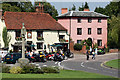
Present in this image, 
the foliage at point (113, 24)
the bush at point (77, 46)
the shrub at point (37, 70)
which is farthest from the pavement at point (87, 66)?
the bush at point (77, 46)

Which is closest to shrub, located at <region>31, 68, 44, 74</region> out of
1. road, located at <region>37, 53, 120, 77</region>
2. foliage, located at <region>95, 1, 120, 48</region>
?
road, located at <region>37, 53, 120, 77</region>

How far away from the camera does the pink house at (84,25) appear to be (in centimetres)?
6050

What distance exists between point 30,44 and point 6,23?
20.0ft

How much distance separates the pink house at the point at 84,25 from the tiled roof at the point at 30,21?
226 inches

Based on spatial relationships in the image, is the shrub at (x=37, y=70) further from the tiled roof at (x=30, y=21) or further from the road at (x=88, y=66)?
the tiled roof at (x=30, y=21)

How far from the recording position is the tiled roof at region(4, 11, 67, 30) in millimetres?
51850

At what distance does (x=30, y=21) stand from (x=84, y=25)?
13.4 meters

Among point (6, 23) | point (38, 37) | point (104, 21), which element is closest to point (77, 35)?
point (104, 21)

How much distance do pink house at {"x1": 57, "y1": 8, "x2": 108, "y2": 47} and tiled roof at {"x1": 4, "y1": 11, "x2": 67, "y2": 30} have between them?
18.8ft

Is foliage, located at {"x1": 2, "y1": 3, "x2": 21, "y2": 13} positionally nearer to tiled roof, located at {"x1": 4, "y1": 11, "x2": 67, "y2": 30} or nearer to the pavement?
tiled roof, located at {"x1": 4, "y1": 11, "x2": 67, "y2": 30}

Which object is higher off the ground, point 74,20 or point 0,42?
point 74,20

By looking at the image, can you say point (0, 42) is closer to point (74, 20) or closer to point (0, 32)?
point (0, 32)

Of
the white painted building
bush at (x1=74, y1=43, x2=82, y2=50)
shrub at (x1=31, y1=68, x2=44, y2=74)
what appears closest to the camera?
shrub at (x1=31, y1=68, x2=44, y2=74)

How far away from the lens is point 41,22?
54.8 metres
